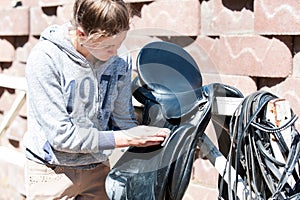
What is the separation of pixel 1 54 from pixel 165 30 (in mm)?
→ 1634

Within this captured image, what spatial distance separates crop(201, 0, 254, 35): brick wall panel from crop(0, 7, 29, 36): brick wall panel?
4.65 feet

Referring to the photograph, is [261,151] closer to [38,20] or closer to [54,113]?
[54,113]

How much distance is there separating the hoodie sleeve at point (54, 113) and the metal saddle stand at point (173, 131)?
126mm

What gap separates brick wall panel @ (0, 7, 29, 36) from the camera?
345 cm

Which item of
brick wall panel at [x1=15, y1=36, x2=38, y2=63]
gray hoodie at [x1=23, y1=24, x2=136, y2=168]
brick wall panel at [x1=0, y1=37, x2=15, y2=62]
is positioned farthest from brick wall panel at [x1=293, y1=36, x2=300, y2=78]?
brick wall panel at [x1=0, y1=37, x2=15, y2=62]

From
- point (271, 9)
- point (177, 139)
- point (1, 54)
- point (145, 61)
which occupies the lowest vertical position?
point (1, 54)

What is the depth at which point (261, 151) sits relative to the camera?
1.58m

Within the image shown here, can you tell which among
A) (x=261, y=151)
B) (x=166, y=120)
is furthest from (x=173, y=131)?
(x=261, y=151)

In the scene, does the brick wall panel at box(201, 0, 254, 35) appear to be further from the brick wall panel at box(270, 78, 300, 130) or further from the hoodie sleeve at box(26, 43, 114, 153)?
the hoodie sleeve at box(26, 43, 114, 153)

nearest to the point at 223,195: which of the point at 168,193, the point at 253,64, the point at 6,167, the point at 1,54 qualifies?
the point at 168,193

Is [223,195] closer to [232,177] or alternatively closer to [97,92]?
[232,177]

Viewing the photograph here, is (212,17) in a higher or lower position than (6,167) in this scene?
higher

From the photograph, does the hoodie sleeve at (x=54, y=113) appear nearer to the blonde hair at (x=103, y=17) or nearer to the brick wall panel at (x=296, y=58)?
the blonde hair at (x=103, y=17)

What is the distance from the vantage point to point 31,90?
1622 mm
